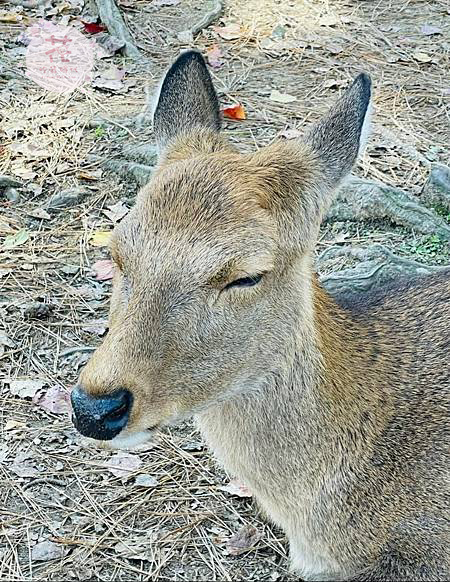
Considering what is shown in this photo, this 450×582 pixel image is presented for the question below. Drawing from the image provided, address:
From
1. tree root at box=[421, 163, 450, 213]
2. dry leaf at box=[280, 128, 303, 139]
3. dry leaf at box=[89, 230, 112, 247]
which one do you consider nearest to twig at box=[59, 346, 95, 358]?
dry leaf at box=[89, 230, 112, 247]

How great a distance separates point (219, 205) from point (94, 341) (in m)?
2.60

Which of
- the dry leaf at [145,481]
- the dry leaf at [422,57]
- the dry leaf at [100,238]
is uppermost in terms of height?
the dry leaf at [422,57]

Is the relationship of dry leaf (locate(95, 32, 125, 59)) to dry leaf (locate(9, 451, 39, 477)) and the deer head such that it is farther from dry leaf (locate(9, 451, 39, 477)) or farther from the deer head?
the deer head

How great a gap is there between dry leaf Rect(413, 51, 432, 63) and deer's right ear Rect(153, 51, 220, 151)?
527 centimetres

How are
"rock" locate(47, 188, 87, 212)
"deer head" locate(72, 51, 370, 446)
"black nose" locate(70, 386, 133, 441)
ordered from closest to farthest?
"black nose" locate(70, 386, 133, 441), "deer head" locate(72, 51, 370, 446), "rock" locate(47, 188, 87, 212)

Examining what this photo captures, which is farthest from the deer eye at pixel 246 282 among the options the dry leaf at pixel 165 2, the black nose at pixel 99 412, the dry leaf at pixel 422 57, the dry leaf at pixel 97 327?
the dry leaf at pixel 165 2

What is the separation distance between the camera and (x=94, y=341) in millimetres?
6102

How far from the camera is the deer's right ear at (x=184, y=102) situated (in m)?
4.33

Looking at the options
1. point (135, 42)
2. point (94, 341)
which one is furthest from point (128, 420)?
point (135, 42)

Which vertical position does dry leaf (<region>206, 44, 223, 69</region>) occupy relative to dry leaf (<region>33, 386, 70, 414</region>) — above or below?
below

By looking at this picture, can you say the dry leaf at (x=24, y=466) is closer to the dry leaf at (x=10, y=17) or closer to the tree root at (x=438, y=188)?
the tree root at (x=438, y=188)

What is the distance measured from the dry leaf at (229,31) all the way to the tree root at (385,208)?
313cm

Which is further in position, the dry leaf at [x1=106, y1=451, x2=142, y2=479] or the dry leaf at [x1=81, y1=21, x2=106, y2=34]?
the dry leaf at [x1=81, y1=21, x2=106, y2=34]

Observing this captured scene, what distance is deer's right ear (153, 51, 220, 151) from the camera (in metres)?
4.33
